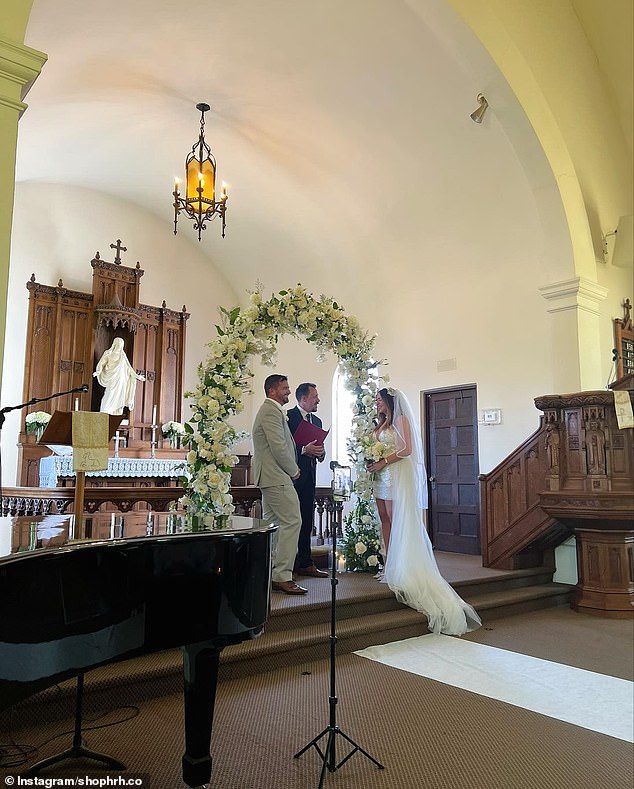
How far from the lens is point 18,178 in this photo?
10.4 meters

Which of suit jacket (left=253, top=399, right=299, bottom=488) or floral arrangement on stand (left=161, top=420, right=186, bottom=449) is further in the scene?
floral arrangement on stand (left=161, top=420, right=186, bottom=449)

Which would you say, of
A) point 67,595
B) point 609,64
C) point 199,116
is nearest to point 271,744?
point 67,595

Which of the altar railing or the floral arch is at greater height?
the floral arch

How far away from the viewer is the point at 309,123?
8.69 metres

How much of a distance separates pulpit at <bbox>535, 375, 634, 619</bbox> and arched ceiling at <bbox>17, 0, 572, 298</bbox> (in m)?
2.19

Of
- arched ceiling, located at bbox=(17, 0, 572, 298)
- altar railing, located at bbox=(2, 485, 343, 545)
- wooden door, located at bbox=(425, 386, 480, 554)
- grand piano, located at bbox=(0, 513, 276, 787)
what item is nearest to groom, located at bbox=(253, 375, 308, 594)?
altar railing, located at bbox=(2, 485, 343, 545)

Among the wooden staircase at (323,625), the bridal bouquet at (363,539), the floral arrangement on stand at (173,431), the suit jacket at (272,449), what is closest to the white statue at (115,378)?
the floral arrangement on stand at (173,431)

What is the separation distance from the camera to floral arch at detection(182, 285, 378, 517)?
16.2ft

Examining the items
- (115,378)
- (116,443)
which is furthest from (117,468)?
(115,378)

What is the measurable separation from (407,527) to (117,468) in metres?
4.85

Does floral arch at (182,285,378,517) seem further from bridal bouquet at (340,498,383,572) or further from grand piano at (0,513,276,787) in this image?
grand piano at (0,513,276,787)

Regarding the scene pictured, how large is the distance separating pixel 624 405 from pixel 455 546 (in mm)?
3735

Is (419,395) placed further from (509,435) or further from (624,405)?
(624,405)

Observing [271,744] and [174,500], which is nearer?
[271,744]
